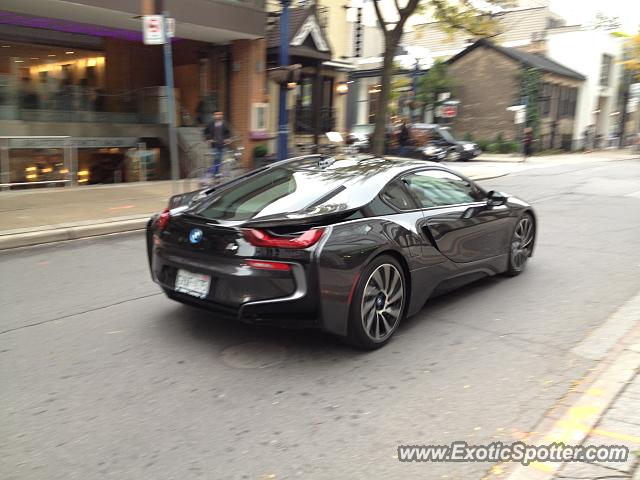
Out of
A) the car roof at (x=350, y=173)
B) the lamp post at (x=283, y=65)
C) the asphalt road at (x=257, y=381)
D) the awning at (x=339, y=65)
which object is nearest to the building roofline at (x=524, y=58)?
the awning at (x=339, y=65)

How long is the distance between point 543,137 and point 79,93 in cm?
2859

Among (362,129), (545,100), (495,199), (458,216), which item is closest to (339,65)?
(362,129)

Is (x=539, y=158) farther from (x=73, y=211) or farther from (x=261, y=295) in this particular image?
(x=261, y=295)

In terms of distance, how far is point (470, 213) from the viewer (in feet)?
18.0

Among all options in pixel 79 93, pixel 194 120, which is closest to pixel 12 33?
pixel 79 93

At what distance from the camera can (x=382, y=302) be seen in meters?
4.45

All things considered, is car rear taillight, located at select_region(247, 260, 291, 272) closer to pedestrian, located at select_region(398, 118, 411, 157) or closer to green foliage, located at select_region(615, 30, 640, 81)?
pedestrian, located at select_region(398, 118, 411, 157)

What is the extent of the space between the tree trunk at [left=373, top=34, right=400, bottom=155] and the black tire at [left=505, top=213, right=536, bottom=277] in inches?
430

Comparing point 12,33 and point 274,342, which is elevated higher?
point 12,33

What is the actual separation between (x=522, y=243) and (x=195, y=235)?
156 inches

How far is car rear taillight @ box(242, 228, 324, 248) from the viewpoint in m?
3.99

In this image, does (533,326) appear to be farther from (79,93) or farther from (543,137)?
(543,137)

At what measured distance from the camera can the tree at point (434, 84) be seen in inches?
1359

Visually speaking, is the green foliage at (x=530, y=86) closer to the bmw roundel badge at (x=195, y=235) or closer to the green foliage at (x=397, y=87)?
the green foliage at (x=397, y=87)
